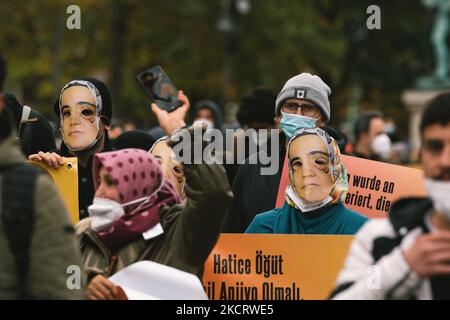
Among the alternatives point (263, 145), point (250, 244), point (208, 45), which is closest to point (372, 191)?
point (263, 145)

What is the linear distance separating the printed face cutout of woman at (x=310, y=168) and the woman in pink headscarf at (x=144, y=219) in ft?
3.21

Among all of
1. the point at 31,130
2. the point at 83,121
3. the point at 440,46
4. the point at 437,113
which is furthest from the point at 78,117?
the point at 440,46

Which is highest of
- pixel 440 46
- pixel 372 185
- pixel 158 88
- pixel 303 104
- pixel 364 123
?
pixel 440 46

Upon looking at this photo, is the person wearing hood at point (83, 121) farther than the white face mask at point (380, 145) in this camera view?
No

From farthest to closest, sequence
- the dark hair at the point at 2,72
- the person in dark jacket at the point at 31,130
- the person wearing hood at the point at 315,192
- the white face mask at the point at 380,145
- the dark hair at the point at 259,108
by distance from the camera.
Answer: the white face mask at the point at 380,145 < the dark hair at the point at 259,108 < the person in dark jacket at the point at 31,130 < the person wearing hood at the point at 315,192 < the dark hair at the point at 2,72

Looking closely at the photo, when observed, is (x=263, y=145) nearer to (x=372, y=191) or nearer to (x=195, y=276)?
(x=372, y=191)

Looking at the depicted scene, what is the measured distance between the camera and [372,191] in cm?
784

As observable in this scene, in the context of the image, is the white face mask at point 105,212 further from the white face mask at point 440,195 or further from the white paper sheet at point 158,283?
the white face mask at point 440,195

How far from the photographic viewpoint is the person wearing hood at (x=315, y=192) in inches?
252

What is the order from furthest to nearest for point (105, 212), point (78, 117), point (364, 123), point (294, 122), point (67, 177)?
point (364, 123) → point (294, 122) → point (78, 117) → point (67, 177) → point (105, 212)

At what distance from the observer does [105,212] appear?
5.42 metres

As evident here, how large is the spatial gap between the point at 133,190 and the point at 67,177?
1.67m

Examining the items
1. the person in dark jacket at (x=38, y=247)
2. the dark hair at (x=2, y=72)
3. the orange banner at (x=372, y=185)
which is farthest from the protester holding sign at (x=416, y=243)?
the orange banner at (x=372, y=185)

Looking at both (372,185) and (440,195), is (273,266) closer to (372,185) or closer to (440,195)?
(372,185)
